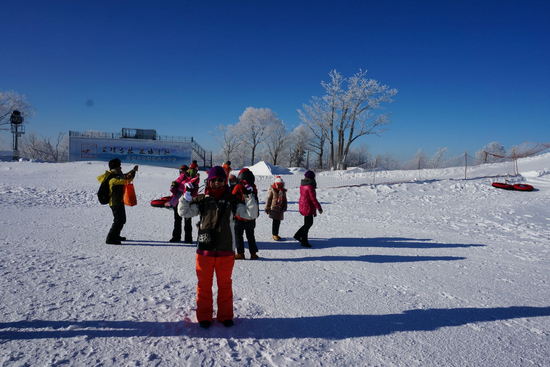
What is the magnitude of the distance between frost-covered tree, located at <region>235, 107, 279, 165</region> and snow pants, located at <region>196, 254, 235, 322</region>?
47.7 metres

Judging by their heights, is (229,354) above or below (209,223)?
below

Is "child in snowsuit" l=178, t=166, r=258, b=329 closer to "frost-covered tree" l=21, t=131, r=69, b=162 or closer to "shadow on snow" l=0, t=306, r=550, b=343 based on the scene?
"shadow on snow" l=0, t=306, r=550, b=343

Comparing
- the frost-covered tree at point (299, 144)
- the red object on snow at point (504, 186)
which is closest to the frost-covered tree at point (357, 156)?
the frost-covered tree at point (299, 144)

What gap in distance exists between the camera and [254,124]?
51156 millimetres

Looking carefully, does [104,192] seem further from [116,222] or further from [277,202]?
[277,202]

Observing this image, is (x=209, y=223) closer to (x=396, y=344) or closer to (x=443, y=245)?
(x=396, y=344)

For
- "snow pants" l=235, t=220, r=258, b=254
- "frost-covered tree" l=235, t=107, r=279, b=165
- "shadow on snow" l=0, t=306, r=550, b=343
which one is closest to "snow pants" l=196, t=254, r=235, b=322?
"shadow on snow" l=0, t=306, r=550, b=343

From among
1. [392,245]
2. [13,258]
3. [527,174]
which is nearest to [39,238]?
[13,258]

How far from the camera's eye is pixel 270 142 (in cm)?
5288

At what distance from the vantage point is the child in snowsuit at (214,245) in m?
3.01

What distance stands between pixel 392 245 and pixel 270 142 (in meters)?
47.0

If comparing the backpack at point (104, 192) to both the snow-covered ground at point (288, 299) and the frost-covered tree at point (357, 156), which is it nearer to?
the snow-covered ground at point (288, 299)

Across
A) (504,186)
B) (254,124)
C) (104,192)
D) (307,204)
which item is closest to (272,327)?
(307,204)

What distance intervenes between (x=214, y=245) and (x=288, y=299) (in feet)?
4.35
